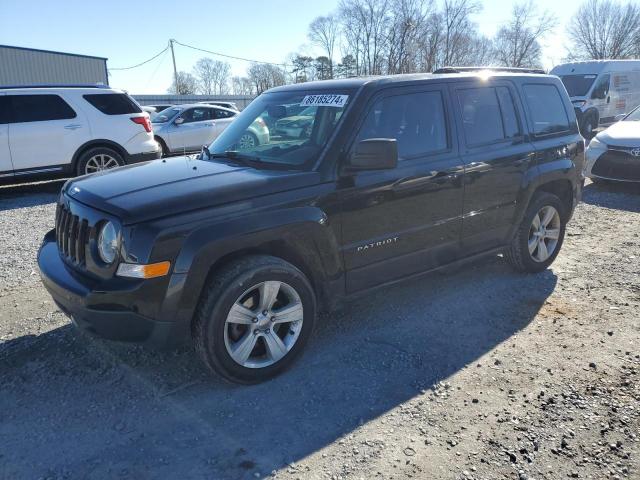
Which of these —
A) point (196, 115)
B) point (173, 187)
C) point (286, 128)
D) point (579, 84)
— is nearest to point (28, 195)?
point (196, 115)

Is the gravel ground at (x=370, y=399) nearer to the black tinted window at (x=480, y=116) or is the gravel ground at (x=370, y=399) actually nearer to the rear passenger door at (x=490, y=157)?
the rear passenger door at (x=490, y=157)

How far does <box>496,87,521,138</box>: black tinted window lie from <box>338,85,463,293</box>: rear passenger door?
73cm

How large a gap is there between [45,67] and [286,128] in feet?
106

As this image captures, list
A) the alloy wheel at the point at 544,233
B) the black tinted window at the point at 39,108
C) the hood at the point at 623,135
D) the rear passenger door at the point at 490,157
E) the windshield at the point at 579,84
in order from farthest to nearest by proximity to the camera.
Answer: the windshield at the point at 579,84 < the black tinted window at the point at 39,108 < the hood at the point at 623,135 < the alloy wheel at the point at 544,233 < the rear passenger door at the point at 490,157

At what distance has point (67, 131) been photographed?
29.9 ft

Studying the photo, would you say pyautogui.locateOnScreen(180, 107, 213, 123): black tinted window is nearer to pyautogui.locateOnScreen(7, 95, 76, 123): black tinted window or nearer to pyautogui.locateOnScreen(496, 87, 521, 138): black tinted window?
pyautogui.locateOnScreen(7, 95, 76, 123): black tinted window

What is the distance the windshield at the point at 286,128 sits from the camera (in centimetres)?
361

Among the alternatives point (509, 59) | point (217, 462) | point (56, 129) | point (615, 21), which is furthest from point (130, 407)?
point (615, 21)

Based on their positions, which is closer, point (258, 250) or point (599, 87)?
point (258, 250)

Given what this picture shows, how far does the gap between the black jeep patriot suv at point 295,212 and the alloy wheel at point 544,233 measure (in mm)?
164

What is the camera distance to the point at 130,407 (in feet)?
9.95

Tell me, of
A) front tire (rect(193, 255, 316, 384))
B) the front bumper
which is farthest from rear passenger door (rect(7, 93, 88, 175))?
front tire (rect(193, 255, 316, 384))

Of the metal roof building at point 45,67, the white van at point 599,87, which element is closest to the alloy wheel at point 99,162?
the white van at point 599,87

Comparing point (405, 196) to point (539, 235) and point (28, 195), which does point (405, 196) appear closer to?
point (539, 235)
